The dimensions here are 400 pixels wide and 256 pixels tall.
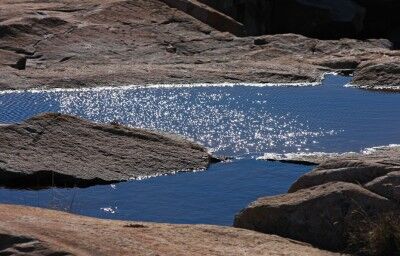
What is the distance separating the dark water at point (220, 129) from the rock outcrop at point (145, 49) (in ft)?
1.93

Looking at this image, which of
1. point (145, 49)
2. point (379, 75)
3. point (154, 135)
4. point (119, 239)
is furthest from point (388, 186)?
point (145, 49)

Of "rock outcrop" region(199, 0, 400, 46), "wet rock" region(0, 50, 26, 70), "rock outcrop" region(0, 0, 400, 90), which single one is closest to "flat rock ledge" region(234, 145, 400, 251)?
"rock outcrop" region(0, 0, 400, 90)

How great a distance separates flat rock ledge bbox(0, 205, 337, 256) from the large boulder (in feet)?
0.51

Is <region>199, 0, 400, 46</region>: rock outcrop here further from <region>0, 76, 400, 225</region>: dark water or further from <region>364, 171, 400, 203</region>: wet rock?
<region>364, 171, 400, 203</region>: wet rock

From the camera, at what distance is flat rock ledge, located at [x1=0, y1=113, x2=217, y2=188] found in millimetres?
8758

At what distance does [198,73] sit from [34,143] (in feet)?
16.5

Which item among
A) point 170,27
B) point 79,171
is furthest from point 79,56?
point 79,171

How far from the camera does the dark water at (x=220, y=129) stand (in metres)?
7.96

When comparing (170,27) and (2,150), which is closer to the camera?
(2,150)

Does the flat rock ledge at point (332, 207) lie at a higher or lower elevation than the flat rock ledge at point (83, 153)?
higher

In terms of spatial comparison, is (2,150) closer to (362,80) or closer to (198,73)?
(198,73)

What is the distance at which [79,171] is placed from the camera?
351 inches

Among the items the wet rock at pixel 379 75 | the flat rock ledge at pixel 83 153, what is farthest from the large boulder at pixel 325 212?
the wet rock at pixel 379 75

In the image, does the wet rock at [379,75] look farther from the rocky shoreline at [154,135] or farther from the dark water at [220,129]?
the dark water at [220,129]
